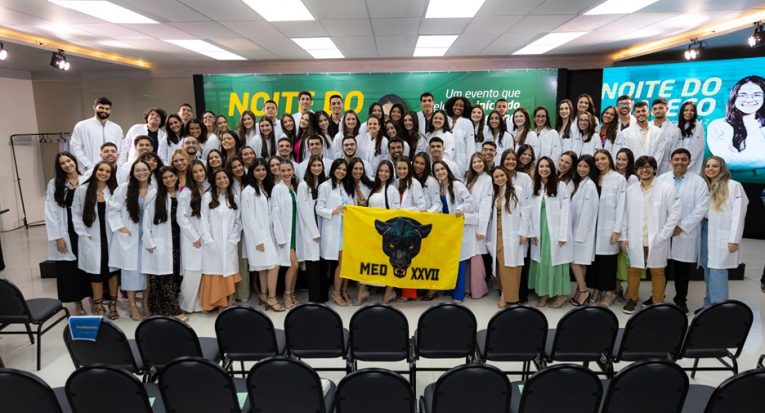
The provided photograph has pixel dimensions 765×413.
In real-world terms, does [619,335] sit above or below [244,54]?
below

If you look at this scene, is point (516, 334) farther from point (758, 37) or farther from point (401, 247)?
point (758, 37)

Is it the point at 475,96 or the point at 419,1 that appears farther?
the point at 475,96

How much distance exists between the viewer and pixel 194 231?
210 inches

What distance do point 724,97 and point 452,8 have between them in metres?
6.60

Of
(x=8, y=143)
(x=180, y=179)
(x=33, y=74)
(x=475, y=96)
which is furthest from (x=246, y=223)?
(x=33, y=74)

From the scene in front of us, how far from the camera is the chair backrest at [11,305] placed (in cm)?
425

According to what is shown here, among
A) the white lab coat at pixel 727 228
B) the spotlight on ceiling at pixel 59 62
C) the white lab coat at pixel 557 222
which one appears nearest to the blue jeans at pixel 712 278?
the white lab coat at pixel 727 228

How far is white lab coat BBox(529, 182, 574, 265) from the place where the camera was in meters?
5.50

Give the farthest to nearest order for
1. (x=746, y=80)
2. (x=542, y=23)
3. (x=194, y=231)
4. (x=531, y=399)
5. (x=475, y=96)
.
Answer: (x=475, y=96) < (x=746, y=80) < (x=542, y=23) < (x=194, y=231) < (x=531, y=399)

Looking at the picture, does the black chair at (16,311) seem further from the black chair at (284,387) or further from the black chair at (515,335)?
the black chair at (515,335)

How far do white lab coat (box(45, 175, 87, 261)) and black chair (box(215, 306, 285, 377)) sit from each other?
118 inches

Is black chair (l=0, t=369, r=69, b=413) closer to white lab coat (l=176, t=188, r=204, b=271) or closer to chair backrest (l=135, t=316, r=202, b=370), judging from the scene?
chair backrest (l=135, t=316, r=202, b=370)

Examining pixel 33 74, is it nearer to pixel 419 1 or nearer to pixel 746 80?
pixel 419 1

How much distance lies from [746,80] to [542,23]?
4.82m
